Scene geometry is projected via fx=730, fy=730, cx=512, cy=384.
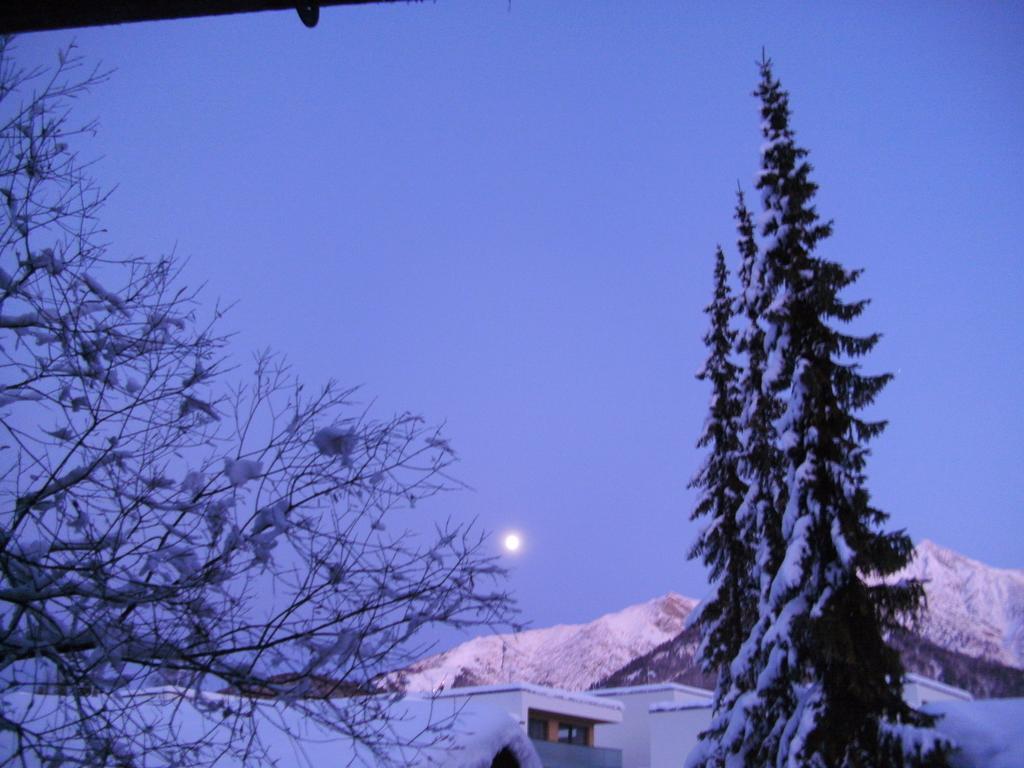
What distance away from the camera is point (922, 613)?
13328mm

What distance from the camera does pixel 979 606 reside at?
12125 cm

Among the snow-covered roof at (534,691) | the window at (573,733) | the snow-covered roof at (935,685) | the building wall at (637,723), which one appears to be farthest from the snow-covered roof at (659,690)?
the snow-covered roof at (935,685)

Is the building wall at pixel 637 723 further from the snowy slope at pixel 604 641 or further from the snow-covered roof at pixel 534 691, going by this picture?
the snowy slope at pixel 604 641

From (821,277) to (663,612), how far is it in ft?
360

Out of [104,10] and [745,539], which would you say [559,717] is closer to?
[745,539]

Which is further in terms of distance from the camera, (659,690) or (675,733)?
(659,690)

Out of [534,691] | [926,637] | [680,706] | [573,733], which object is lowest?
[573,733]

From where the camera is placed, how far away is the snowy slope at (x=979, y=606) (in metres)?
103

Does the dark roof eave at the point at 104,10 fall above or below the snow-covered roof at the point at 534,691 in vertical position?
above

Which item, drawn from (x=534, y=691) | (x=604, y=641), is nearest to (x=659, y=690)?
(x=534, y=691)

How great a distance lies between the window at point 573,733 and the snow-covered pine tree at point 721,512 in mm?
22859

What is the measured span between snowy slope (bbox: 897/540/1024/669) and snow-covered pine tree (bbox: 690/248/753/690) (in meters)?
82.6

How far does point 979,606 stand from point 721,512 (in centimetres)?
12752

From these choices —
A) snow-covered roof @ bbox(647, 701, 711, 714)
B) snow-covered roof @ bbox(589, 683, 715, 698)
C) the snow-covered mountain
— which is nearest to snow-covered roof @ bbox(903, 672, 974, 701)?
the snow-covered mountain
